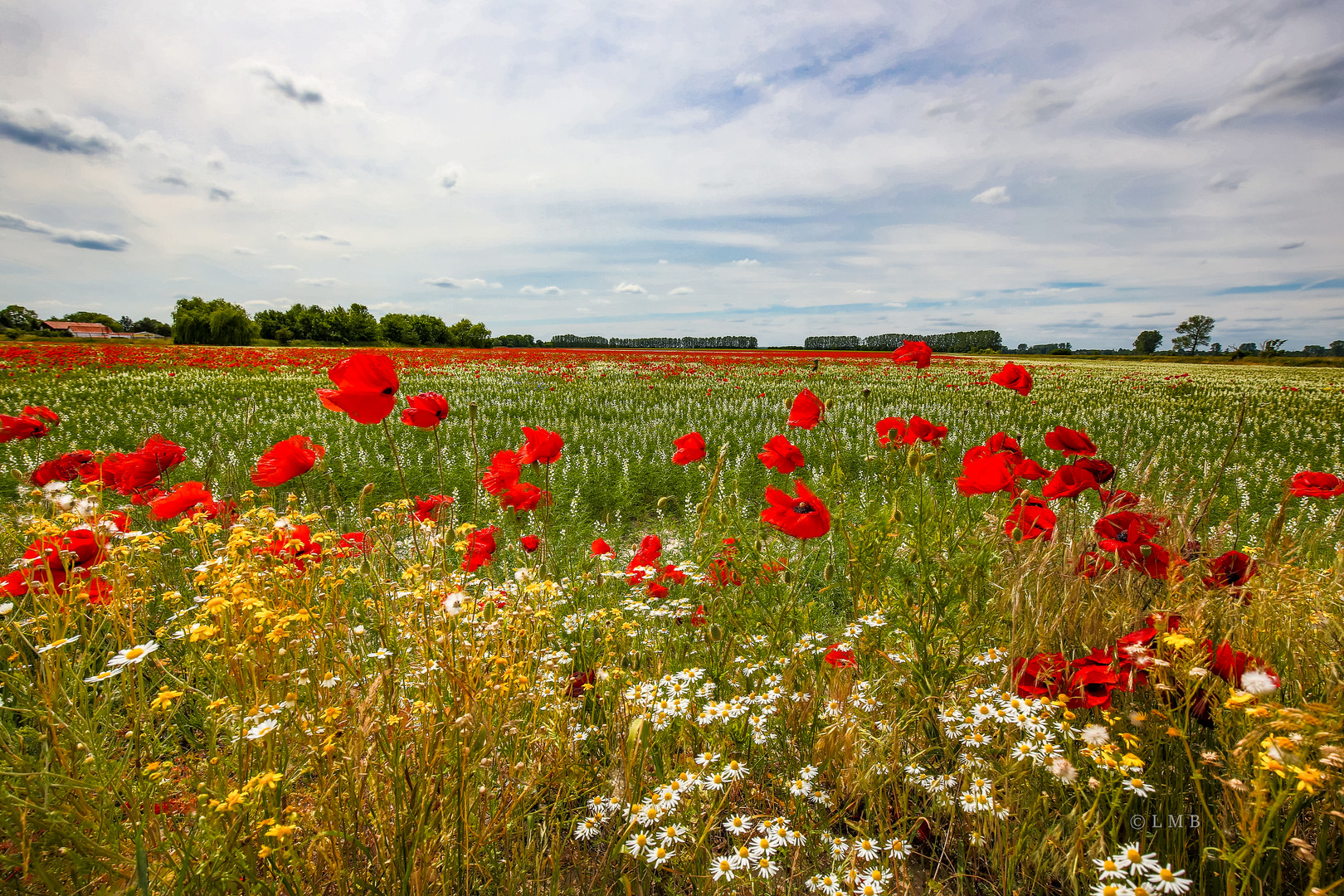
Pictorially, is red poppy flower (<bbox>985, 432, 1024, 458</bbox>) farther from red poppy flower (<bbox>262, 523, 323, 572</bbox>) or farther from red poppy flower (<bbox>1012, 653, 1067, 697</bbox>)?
red poppy flower (<bbox>262, 523, 323, 572</bbox>)

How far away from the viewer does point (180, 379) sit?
619 inches

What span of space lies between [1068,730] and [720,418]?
10.0 meters

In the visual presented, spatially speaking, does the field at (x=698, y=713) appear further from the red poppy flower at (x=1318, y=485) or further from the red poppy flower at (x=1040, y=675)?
the red poppy flower at (x=1318, y=485)

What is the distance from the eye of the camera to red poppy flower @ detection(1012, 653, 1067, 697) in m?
1.72

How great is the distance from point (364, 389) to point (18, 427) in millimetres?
3020

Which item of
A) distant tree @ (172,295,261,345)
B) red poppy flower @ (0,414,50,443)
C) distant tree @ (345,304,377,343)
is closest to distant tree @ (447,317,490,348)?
distant tree @ (345,304,377,343)

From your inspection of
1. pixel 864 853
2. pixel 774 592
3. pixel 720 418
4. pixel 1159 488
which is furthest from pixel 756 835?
pixel 720 418

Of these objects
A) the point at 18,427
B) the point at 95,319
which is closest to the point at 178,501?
the point at 18,427

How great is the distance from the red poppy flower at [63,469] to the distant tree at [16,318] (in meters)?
80.5

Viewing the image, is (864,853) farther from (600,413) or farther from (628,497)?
(600,413)

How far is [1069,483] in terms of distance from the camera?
2.31m

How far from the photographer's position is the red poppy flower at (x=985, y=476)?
87.6 inches

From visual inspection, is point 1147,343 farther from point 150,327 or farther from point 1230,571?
point 150,327

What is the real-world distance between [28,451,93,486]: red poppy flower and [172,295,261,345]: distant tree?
54850 mm
